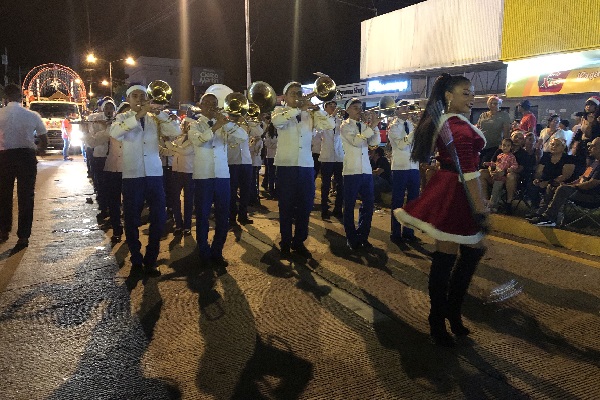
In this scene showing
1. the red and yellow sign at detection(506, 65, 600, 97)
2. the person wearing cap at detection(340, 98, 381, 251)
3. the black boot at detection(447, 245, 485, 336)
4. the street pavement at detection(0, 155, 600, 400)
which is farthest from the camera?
the red and yellow sign at detection(506, 65, 600, 97)

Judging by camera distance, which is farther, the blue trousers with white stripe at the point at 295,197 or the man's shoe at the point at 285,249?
the man's shoe at the point at 285,249

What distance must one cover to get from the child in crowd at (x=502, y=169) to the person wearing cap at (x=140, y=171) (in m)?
5.58

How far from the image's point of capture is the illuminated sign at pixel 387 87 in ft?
80.2

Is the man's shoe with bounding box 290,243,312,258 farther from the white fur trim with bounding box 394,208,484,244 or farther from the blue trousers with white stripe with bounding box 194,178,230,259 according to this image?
the white fur trim with bounding box 394,208,484,244

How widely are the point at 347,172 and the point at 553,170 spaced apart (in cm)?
362

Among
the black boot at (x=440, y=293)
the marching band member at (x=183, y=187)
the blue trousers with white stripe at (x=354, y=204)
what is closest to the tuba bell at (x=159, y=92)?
the marching band member at (x=183, y=187)

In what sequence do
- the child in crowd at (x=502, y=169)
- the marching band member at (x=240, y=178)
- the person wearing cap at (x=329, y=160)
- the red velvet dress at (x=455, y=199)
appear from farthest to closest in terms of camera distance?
1. the person wearing cap at (x=329, y=160)
2. the marching band member at (x=240, y=178)
3. the child in crowd at (x=502, y=169)
4. the red velvet dress at (x=455, y=199)

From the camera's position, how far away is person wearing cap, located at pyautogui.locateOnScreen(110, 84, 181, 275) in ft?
18.2

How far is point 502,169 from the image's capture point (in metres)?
8.37

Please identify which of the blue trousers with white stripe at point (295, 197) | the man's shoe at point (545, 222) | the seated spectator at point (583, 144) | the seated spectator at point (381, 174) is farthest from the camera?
the seated spectator at point (381, 174)

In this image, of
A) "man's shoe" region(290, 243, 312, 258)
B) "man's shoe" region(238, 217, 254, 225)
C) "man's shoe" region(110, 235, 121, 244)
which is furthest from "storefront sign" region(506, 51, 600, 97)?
"man's shoe" region(110, 235, 121, 244)

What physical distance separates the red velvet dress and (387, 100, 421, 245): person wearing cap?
10.4 feet

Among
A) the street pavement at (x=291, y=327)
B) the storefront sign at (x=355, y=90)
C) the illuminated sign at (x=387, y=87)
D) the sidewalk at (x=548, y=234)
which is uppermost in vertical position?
the storefront sign at (x=355, y=90)

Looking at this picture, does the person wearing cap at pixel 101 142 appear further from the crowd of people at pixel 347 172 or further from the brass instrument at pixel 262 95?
the brass instrument at pixel 262 95
